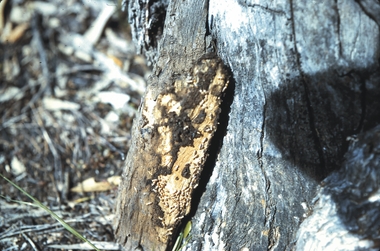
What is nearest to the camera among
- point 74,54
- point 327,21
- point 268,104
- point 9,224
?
point 327,21

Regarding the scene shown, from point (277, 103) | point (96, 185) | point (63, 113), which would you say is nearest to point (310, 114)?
point (277, 103)

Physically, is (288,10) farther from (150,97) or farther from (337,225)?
(337,225)

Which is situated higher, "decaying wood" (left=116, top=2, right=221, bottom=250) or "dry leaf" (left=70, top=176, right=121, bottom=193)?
"decaying wood" (left=116, top=2, right=221, bottom=250)

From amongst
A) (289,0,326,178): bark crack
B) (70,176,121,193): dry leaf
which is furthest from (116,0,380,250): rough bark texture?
(70,176,121,193): dry leaf

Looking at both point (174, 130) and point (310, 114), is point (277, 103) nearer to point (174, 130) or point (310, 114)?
point (310, 114)

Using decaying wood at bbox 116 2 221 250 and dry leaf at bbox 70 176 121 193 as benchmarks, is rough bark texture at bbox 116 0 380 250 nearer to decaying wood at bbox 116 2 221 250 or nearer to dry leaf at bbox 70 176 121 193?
decaying wood at bbox 116 2 221 250

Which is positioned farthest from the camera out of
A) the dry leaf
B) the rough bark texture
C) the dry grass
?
the dry leaf

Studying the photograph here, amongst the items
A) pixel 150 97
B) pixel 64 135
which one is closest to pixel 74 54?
pixel 64 135
